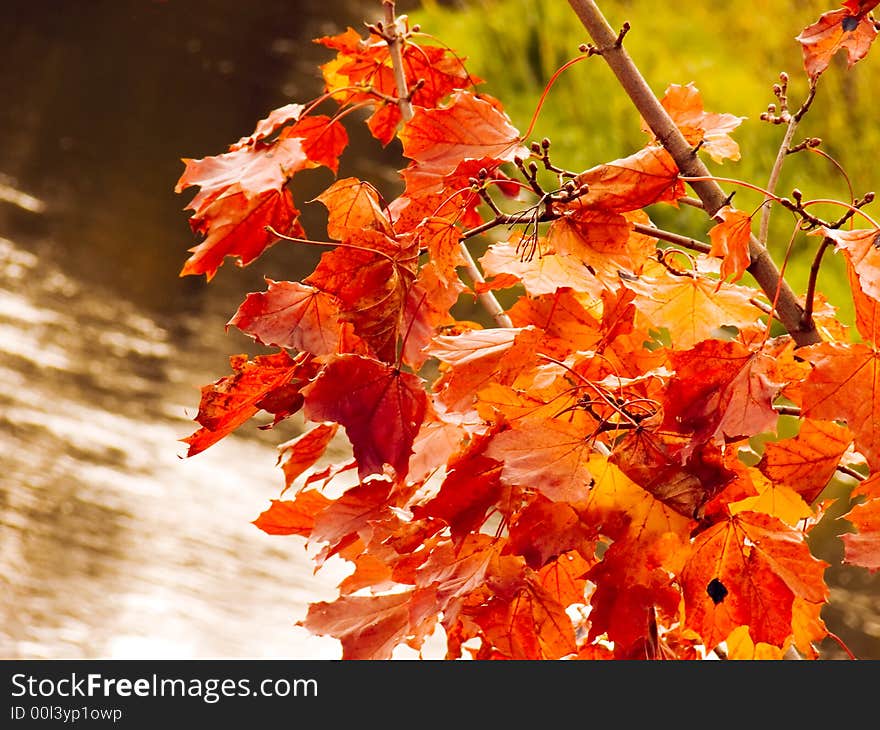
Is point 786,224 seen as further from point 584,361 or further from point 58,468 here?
point 584,361

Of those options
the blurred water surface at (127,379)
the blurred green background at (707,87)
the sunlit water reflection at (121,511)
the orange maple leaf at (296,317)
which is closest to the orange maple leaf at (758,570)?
the orange maple leaf at (296,317)

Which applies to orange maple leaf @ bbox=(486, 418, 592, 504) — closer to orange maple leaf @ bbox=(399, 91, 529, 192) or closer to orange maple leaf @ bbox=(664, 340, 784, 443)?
orange maple leaf @ bbox=(664, 340, 784, 443)

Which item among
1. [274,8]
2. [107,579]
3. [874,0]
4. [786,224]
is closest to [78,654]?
[107,579]

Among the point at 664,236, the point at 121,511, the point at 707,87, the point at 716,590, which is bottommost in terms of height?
the point at 716,590

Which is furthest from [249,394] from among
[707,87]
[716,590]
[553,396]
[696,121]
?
[707,87]

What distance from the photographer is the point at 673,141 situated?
69cm

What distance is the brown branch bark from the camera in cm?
68

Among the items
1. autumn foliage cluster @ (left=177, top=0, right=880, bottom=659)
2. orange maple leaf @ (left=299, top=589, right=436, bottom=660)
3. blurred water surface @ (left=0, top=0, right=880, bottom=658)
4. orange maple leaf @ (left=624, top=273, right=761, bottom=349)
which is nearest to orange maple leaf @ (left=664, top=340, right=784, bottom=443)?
autumn foliage cluster @ (left=177, top=0, right=880, bottom=659)

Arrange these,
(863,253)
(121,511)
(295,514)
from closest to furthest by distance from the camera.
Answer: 1. (863,253)
2. (295,514)
3. (121,511)

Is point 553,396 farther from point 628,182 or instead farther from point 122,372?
point 122,372

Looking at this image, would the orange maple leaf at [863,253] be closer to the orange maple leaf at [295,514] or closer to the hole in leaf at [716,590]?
the hole in leaf at [716,590]

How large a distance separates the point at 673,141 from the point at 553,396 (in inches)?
6.9

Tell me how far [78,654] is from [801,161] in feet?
10.1

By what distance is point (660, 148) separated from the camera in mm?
635
